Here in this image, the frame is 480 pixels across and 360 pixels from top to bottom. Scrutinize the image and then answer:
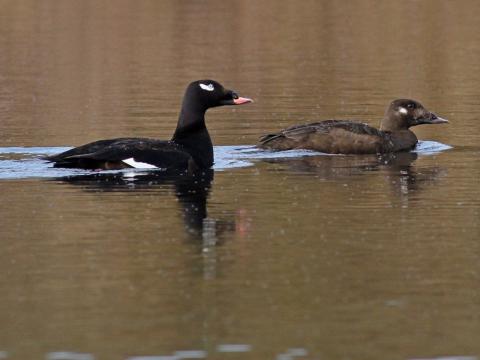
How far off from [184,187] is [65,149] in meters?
3.27

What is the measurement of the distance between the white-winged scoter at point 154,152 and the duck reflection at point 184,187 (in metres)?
0.13

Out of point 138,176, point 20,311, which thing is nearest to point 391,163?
point 138,176

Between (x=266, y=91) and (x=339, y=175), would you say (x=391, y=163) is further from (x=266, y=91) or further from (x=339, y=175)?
(x=266, y=91)

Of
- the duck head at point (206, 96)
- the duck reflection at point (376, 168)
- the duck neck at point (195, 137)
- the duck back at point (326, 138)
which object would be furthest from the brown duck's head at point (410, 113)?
the duck neck at point (195, 137)

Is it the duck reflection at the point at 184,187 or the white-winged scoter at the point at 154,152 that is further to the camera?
the white-winged scoter at the point at 154,152

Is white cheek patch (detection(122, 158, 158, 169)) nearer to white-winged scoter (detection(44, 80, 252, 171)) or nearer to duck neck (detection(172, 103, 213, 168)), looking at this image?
white-winged scoter (detection(44, 80, 252, 171))

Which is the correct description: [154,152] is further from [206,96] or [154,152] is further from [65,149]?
[65,149]

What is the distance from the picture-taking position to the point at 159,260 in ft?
39.0

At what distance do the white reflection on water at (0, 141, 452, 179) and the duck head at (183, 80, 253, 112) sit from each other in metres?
0.69

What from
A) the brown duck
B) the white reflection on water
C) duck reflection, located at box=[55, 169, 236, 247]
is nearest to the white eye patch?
the white reflection on water

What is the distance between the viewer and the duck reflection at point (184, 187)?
44.0 feet

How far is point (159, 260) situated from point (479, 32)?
2521 cm

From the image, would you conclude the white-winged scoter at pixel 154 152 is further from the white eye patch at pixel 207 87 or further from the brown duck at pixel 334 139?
the brown duck at pixel 334 139

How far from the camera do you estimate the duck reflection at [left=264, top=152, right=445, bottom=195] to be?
16.6 meters
